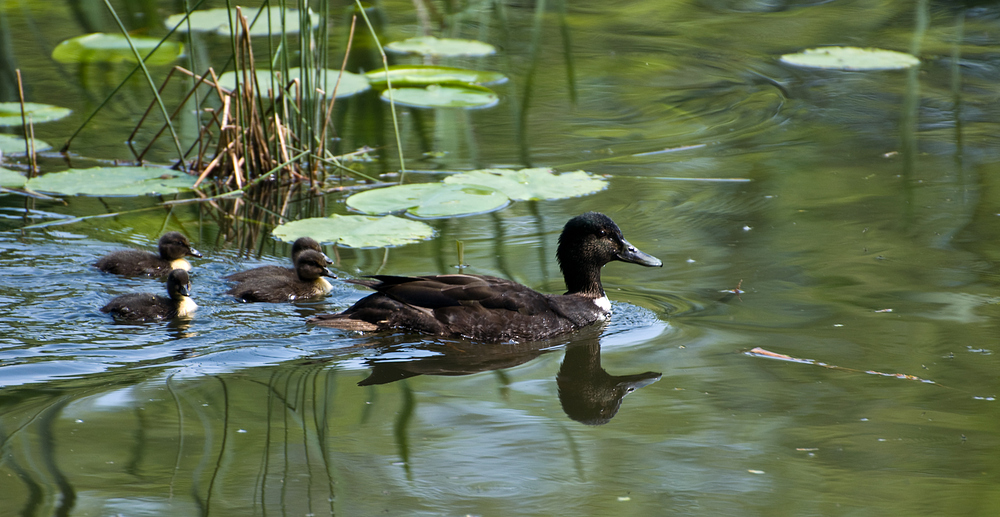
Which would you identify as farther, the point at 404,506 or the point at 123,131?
the point at 123,131

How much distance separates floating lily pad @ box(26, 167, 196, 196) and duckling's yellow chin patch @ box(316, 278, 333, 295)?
167 cm

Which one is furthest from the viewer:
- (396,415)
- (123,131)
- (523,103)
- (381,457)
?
(523,103)

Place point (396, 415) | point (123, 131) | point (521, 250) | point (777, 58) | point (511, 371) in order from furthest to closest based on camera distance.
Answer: point (777, 58) → point (123, 131) → point (521, 250) → point (511, 371) → point (396, 415)

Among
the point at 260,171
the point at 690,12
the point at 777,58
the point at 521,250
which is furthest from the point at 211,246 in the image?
the point at 690,12

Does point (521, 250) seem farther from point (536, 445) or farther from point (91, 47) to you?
point (91, 47)

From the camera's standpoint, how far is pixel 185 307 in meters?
5.79

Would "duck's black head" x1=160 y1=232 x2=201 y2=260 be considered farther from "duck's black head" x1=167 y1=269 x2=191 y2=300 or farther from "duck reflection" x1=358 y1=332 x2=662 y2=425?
"duck reflection" x1=358 y1=332 x2=662 y2=425

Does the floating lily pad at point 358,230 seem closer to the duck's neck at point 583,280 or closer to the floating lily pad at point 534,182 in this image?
the floating lily pad at point 534,182

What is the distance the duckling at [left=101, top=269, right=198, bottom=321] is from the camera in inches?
223

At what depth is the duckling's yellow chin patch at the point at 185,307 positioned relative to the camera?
227 inches

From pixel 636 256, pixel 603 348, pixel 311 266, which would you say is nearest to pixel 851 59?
pixel 636 256

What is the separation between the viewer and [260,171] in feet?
26.1

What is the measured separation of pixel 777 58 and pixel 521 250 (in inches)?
222

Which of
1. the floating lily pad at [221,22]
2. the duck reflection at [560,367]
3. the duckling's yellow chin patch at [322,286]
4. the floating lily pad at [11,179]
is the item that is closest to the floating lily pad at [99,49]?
the floating lily pad at [221,22]
